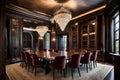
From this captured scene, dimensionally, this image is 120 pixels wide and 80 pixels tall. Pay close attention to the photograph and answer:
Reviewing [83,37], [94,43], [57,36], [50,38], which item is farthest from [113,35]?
[50,38]

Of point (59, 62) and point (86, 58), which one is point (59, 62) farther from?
point (86, 58)

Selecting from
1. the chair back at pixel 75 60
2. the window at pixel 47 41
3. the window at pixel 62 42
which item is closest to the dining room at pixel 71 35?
the chair back at pixel 75 60

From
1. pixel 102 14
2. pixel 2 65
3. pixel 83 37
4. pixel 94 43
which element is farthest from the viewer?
pixel 83 37

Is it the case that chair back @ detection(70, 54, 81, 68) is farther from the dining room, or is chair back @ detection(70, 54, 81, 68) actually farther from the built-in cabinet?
the built-in cabinet

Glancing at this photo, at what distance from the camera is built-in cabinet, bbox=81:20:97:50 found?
271 inches

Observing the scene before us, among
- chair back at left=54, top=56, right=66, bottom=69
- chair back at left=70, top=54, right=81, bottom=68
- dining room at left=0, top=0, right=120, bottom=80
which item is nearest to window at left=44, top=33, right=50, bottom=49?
dining room at left=0, top=0, right=120, bottom=80

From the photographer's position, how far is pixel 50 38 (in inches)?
407

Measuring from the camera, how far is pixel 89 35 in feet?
23.6

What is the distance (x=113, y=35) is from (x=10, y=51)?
651cm

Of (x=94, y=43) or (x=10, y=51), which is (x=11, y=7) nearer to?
(x=10, y=51)

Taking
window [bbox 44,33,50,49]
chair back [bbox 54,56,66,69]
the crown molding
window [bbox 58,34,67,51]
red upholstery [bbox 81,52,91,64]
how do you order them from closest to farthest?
chair back [bbox 54,56,66,69] < red upholstery [bbox 81,52,91,64] < the crown molding < window [bbox 58,34,67,51] < window [bbox 44,33,50,49]

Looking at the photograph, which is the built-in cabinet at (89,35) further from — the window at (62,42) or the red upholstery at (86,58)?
the red upholstery at (86,58)

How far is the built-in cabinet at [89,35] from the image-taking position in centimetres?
687

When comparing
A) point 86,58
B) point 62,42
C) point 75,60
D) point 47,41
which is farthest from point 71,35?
point 75,60
